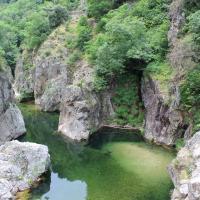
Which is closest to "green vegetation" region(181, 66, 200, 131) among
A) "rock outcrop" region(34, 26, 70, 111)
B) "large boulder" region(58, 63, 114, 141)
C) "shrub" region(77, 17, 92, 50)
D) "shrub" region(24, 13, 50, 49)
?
"large boulder" region(58, 63, 114, 141)

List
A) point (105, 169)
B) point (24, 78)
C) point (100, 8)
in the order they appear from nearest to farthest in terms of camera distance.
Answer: point (105, 169)
point (100, 8)
point (24, 78)

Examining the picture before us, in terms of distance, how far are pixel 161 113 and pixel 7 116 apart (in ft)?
48.5

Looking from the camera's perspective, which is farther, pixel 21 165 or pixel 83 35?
pixel 83 35

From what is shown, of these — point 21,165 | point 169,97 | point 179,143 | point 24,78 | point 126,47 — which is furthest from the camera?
point 24,78

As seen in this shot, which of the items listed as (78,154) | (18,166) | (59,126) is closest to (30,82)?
(59,126)

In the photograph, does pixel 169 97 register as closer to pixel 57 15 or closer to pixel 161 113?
pixel 161 113

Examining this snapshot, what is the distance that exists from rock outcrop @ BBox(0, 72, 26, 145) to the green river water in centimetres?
141

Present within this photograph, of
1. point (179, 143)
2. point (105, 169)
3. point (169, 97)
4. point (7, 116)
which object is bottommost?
point (105, 169)

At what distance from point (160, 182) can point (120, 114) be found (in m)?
16.1

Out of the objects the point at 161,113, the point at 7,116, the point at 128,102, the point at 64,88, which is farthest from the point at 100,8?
the point at 7,116

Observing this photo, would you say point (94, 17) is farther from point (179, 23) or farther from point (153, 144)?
point (153, 144)

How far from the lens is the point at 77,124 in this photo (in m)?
45.1

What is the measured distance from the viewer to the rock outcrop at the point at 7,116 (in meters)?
43.2

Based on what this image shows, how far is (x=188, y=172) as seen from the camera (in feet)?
90.1
